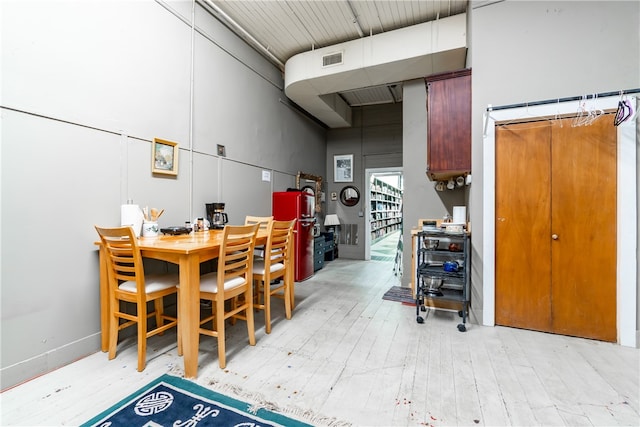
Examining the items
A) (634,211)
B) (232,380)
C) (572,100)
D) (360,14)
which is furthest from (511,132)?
(232,380)

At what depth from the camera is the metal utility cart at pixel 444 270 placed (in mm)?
2850

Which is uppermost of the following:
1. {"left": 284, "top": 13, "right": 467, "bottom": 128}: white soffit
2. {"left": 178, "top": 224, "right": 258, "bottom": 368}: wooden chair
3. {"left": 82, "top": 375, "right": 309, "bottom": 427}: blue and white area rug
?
{"left": 284, "top": 13, "right": 467, "bottom": 128}: white soffit

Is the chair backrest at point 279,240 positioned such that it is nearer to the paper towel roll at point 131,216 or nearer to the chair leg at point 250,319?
the chair leg at point 250,319

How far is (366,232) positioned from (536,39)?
458cm

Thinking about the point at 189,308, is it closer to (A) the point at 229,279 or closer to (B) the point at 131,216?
(A) the point at 229,279

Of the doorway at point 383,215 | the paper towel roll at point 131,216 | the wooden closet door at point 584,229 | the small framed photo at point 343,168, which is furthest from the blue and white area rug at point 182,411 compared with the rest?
the small framed photo at point 343,168

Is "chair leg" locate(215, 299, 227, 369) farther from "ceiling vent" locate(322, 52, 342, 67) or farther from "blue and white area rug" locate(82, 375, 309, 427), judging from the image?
"ceiling vent" locate(322, 52, 342, 67)

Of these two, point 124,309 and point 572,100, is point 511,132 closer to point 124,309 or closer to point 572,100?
point 572,100

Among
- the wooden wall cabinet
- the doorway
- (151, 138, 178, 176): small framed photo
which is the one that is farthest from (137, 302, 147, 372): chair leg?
the doorway

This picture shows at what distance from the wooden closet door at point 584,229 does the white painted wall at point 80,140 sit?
385 cm

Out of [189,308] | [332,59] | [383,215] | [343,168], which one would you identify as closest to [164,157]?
[189,308]

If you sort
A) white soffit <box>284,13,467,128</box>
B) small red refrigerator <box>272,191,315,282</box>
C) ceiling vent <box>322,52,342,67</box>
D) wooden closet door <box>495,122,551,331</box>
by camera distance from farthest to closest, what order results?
1. small red refrigerator <box>272,191,315,282</box>
2. ceiling vent <box>322,52,342,67</box>
3. white soffit <box>284,13,467,128</box>
4. wooden closet door <box>495,122,551,331</box>

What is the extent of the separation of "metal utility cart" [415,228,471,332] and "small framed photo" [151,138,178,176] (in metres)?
2.80

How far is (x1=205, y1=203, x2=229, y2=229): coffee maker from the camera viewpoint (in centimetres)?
346
